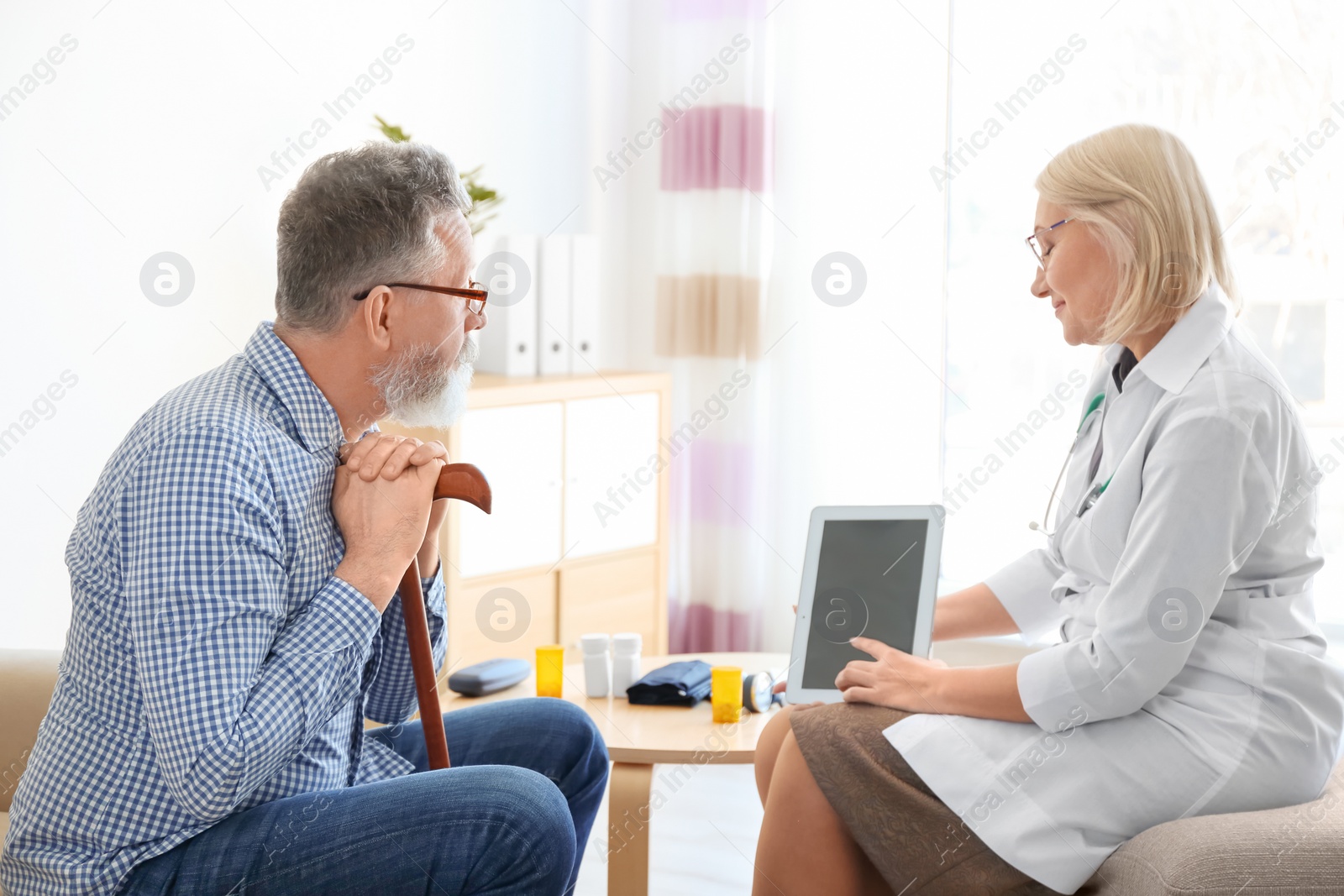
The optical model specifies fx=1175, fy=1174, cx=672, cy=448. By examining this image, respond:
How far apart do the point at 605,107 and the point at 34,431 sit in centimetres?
211

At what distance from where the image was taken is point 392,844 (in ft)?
3.95

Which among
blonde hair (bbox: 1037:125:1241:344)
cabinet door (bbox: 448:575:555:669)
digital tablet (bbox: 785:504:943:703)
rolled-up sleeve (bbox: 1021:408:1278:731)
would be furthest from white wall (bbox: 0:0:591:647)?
rolled-up sleeve (bbox: 1021:408:1278:731)

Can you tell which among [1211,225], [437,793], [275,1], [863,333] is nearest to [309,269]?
[437,793]

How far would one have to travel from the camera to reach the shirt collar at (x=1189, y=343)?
1.41m

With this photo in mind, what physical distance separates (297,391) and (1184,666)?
3.58 ft

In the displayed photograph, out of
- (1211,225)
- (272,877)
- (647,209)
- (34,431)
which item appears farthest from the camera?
(647,209)

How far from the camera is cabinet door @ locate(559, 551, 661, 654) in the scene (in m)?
3.17

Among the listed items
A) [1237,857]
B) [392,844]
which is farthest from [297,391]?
[1237,857]

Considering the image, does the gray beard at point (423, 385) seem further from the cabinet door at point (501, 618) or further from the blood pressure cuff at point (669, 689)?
the cabinet door at point (501, 618)

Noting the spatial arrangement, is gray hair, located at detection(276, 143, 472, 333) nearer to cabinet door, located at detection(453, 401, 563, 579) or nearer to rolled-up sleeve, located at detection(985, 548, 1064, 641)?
rolled-up sleeve, located at detection(985, 548, 1064, 641)

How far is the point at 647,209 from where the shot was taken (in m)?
3.82

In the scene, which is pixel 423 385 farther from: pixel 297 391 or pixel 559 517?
pixel 559 517

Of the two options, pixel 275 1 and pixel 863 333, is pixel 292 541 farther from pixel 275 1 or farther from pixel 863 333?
pixel 863 333

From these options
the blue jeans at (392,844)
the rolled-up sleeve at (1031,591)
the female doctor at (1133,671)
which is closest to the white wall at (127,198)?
the blue jeans at (392,844)
